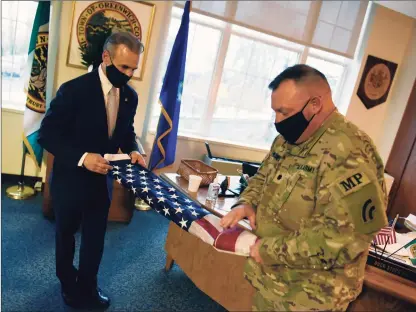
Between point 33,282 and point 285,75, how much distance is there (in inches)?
78.0

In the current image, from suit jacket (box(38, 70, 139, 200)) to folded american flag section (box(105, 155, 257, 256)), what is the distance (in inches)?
5.5

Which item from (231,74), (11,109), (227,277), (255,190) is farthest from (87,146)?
(231,74)

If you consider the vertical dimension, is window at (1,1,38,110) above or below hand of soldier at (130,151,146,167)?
above

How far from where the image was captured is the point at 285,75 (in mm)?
1085

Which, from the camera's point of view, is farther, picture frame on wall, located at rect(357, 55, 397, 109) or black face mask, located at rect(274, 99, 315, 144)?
picture frame on wall, located at rect(357, 55, 397, 109)

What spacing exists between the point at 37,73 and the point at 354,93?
144 inches

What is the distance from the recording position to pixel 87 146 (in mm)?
1807

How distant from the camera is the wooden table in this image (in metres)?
1.45

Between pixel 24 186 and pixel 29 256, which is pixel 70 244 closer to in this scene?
pixel 29 256

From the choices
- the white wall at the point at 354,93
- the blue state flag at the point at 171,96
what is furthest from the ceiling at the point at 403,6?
the blue state flag at the point at 171,96

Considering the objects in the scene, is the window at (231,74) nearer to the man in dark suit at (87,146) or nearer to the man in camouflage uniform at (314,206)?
the man in dark suit at (87,146)

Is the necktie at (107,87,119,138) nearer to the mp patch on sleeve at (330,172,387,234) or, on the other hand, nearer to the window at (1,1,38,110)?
the mp patch on sleeve at (330,172,387,234)

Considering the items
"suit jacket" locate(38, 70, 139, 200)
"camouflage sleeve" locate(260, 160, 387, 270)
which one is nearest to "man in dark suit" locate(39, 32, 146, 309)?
"suit jacket" locate(38, 70, 139, 200)

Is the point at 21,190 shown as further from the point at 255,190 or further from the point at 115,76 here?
the point at 255,190
